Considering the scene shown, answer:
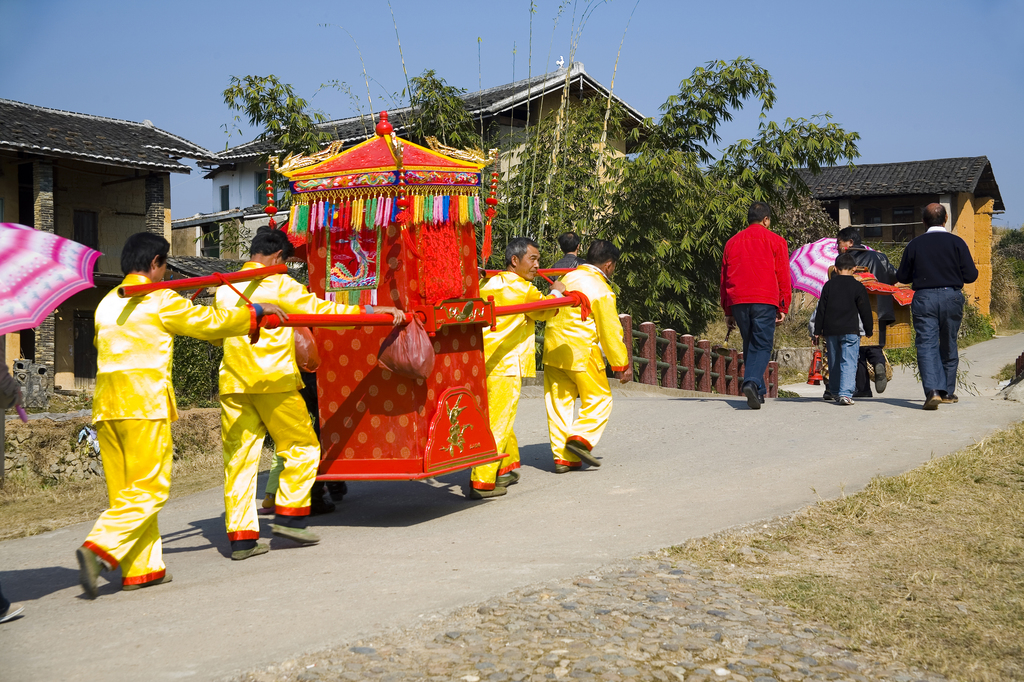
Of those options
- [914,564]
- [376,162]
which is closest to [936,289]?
[914,564]

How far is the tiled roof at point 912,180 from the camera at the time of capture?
31.9 meters

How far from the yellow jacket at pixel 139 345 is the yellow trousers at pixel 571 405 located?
2995mm

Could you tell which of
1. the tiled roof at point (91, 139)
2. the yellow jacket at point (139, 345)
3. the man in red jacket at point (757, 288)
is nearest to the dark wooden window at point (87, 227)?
the tiled roof at point (91, 139)

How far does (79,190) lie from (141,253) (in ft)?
66.5

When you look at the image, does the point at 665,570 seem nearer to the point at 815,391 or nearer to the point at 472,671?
the point at 472,671

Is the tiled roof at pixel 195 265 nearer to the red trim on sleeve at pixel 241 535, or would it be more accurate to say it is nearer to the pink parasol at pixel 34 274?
the red trim on sleeve at pixel 241 535

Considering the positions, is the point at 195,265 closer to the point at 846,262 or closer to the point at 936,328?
the point at 846,262

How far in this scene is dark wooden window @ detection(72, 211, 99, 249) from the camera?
74.9 feet

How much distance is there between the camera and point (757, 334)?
8.93 metres

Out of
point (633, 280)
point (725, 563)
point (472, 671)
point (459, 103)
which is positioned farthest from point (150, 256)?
point (633, 280)

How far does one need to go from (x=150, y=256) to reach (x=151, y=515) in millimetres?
1254

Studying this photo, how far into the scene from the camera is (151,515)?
460 centimetres

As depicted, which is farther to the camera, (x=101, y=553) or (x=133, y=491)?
(x=133, y=491)

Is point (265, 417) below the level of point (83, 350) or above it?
above
